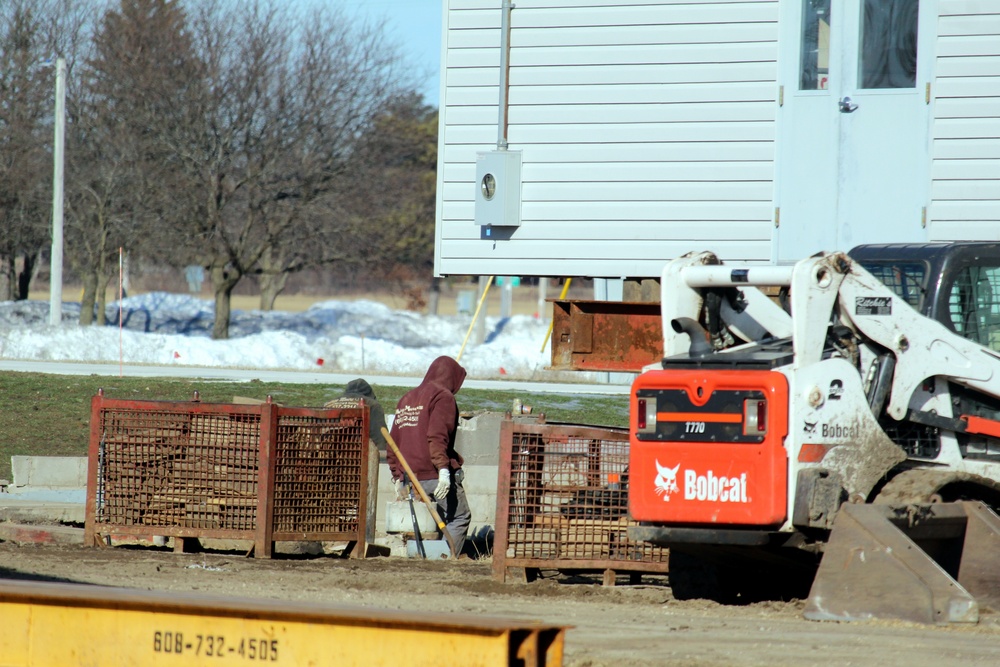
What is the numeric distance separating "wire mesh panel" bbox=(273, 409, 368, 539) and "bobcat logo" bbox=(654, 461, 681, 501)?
156 inches

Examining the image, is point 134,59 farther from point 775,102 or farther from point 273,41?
point 775,102

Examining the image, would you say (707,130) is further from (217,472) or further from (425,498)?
(217,472)

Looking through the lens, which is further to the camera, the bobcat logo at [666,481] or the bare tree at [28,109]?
the bare tree at [28,109]

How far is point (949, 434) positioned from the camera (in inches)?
316

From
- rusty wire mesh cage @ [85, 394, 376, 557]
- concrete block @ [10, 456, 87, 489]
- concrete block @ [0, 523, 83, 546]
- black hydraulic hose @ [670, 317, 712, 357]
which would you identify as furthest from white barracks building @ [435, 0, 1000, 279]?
black hydraulic hose @ [670, 317, 712, 357]

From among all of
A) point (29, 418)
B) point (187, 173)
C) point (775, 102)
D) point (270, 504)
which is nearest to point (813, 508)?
point (270, 504)

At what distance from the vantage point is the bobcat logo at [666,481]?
25.0 ft

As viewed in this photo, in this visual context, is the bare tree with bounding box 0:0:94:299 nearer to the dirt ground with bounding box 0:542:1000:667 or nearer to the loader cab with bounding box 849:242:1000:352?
the dirt ground with bounding box 0:542:1000:667

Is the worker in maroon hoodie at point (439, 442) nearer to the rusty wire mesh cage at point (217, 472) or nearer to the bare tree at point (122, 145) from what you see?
the rusty wire mesh cage at point (217, 472)

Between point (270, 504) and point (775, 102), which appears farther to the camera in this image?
point (775, 102)

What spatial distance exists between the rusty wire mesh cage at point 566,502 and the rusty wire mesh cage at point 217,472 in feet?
6.66

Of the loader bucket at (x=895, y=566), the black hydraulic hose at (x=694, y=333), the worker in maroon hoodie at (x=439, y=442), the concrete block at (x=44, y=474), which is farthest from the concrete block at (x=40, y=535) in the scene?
the loader bucket at (x=895, y=566)

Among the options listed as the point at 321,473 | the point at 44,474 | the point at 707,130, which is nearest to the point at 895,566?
the point at 321,473

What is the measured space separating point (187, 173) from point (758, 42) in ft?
76.8
